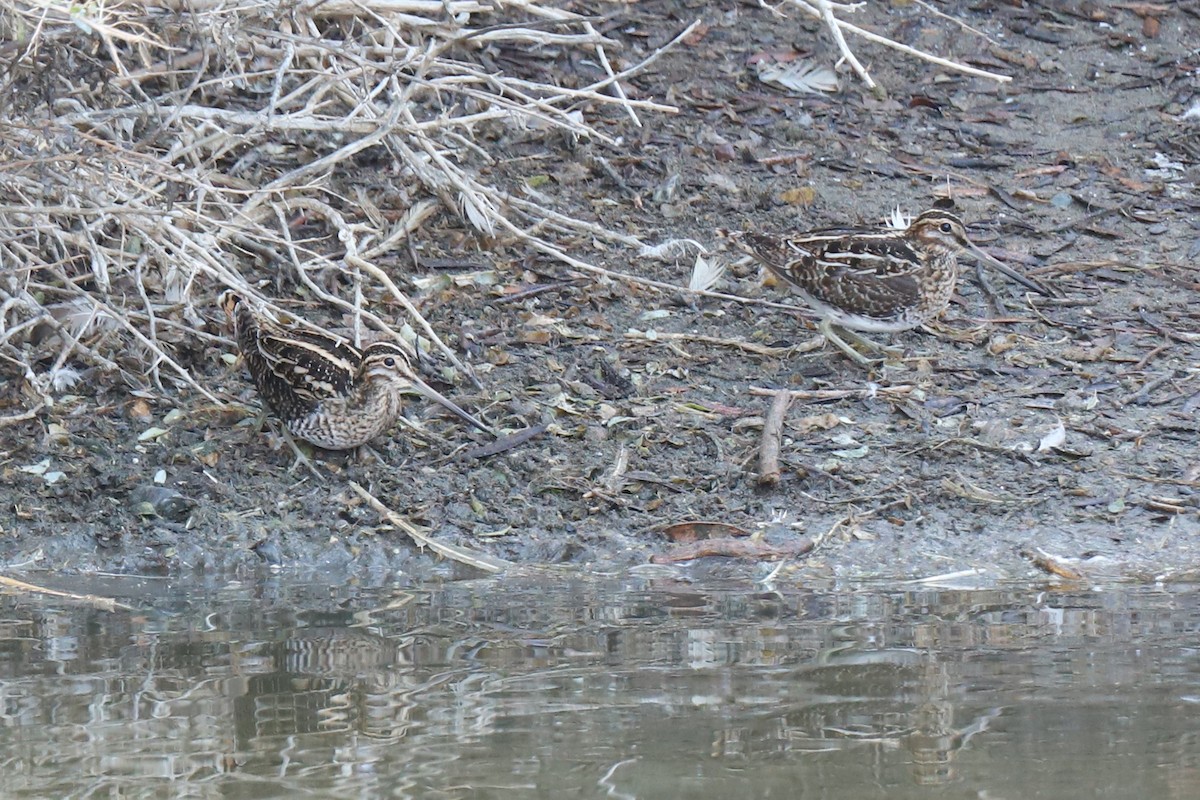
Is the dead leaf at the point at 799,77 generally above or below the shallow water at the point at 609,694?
above

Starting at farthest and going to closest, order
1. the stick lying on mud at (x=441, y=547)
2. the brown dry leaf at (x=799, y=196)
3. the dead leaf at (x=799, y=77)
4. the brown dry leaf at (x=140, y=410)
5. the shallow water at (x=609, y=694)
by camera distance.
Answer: the dead leaf at (x=799, y=77) → the brown dry leaf at (x=799, y=196) → the brown dry leaf at (x=140, y=410) → the stick lying on mud at (x=441, y=547) → the shallow water at (x=609, y=694)

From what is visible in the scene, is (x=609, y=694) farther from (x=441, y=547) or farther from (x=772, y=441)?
(x=772, y=441)

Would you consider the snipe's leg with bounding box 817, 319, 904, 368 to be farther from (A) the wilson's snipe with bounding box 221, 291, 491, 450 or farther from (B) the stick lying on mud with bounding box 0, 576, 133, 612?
(B) the stick lying on mud with bounding box 0, 576, 133, 612

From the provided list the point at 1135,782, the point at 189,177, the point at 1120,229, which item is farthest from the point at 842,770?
the point at 1120,229

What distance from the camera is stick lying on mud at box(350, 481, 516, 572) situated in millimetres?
5863

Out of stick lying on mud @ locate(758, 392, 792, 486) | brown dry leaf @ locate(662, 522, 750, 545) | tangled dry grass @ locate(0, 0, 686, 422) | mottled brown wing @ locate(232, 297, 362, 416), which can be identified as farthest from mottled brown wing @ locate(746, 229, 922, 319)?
mottled brown wing @ locate(232, 297, 362, 416)

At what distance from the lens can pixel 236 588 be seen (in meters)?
5.63

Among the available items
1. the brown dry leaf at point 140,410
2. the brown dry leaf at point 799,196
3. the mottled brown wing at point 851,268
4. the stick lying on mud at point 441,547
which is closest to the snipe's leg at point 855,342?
the mottled brown wing at point 851,268

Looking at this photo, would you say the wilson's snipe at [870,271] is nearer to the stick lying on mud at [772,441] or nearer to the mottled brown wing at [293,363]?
the stick lying on mud at [772,441]

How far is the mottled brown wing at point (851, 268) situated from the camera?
714cm

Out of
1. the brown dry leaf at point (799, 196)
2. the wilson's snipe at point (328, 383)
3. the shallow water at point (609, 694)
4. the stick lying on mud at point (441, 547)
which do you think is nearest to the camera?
the shallow water at point (609, 694)

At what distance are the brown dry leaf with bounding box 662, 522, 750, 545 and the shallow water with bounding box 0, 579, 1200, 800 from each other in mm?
583

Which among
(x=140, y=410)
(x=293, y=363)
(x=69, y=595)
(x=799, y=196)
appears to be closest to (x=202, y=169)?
(x=293, y=363)

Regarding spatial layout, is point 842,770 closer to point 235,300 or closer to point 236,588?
point 236,588
